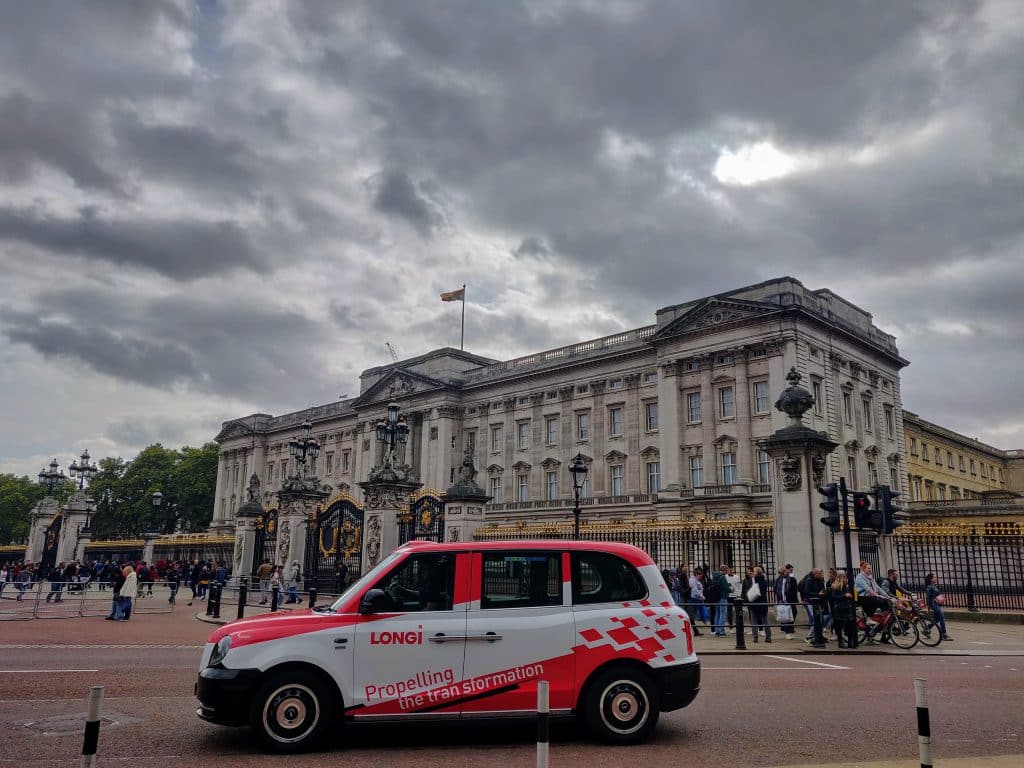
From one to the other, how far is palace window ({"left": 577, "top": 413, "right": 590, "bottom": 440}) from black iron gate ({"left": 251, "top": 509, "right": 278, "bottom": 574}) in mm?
32836

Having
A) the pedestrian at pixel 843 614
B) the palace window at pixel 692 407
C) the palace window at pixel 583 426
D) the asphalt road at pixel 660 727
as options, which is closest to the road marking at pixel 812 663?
the asphalt road at pixel 660 727

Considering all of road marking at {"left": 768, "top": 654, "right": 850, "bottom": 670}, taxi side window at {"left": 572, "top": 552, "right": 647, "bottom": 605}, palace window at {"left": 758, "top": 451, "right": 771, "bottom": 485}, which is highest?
palace window at {"left": 758, "top": 451, "right": 771, "bottom": 485}

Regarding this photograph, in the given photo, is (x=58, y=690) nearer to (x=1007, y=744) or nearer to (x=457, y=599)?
(x=457, y=599)

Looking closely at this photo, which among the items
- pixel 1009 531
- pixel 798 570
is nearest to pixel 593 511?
pixel 1009 531

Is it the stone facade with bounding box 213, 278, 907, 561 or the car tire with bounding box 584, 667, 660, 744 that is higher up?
the stone facade with bounding box 213, 278, 907, 561

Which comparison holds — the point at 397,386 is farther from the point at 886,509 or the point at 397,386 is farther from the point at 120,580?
the point at 886,509

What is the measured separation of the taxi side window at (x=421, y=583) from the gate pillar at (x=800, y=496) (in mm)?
12136

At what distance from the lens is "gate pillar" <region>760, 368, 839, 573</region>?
1791 cm

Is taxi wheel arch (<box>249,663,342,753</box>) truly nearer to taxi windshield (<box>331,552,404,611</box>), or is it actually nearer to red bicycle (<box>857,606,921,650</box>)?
taxi windshield (<box>331,552,404,611</box>)

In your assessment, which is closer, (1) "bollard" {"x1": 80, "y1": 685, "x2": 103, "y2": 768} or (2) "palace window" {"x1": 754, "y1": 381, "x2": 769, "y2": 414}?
(1) "bollard" {"x1": 80, "y1": 685, "x2": 103, "y2": 768}

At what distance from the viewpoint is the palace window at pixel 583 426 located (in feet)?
197

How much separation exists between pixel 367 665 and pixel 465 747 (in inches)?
47.2

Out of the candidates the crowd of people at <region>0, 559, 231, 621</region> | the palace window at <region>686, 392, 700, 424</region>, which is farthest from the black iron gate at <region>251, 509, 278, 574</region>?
the palace window at <region>686, 392, 700, 424</region>

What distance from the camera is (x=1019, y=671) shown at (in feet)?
43.2
